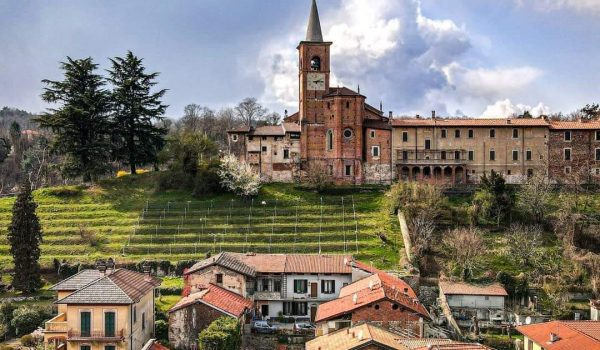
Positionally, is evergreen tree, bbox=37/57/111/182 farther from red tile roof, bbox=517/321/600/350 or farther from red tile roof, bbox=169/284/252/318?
red tile roof, bbox=517/321/600/350

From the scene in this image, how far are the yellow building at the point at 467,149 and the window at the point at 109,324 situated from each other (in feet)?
153

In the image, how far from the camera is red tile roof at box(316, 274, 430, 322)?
38.3m

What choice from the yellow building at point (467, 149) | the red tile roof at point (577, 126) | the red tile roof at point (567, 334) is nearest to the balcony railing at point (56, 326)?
the red tile roof at point (567, 334)

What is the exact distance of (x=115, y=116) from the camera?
78.1 metres

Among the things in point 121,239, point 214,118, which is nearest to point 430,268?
point 121,239

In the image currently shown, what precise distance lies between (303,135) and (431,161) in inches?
606

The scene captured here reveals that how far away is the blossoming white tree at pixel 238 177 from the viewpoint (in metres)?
69.9

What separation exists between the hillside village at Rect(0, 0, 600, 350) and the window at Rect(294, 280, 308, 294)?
0.15 metres

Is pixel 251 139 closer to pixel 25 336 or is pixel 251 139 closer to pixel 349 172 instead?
pixel 349 172

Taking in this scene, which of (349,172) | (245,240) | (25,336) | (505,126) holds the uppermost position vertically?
(505,126)

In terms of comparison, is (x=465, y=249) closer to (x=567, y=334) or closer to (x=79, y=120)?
(x=567, y=334)

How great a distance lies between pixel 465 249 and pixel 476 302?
7000 mm

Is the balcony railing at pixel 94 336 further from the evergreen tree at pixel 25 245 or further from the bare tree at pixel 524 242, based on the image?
the bare tree at pixel 524 242

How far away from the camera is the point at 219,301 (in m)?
38.5
